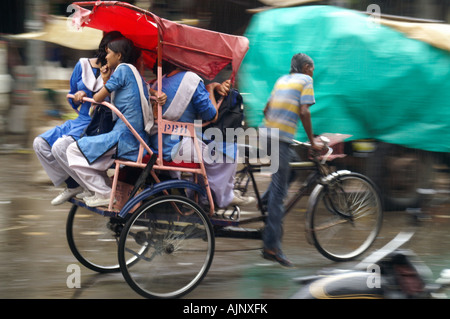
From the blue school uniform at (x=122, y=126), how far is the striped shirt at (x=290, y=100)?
1.21 metres

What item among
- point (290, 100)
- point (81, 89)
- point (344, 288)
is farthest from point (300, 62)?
point (344, 288)

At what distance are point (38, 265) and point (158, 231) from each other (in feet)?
4.39

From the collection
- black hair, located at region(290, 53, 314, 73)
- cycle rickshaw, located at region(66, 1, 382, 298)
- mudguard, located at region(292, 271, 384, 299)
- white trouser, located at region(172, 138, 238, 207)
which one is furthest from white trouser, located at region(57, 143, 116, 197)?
black hair, located at region(290, 53, 314, 73)

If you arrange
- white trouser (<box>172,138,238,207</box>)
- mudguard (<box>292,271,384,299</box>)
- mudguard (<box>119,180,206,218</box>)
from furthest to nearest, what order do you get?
white trouser (<box>172,138,238,207</box>)
mudguard (<box>119,180,206,218</box>)
mudguard (<box>292,271,384,299</box>)

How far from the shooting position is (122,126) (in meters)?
4.30

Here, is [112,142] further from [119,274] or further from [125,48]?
[119,274]

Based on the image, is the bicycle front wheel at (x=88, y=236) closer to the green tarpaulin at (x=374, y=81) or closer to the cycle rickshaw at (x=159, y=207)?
the cycle rickshaw at (x=159, y=207)

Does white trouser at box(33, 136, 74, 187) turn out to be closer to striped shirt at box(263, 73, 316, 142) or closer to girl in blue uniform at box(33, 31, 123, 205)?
girl in blue uniform at box(33, 31, 123, 205)

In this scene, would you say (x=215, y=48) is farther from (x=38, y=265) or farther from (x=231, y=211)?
(x=38, y=265)

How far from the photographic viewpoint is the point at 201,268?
4.48 metres

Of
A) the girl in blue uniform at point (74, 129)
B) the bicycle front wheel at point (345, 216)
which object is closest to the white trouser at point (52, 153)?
the girl in blue uniform at point (74, 129)

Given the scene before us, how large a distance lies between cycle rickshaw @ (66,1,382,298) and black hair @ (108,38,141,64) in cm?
15

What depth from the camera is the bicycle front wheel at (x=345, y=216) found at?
515cm

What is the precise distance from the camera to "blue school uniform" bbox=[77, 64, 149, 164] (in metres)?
4.20
